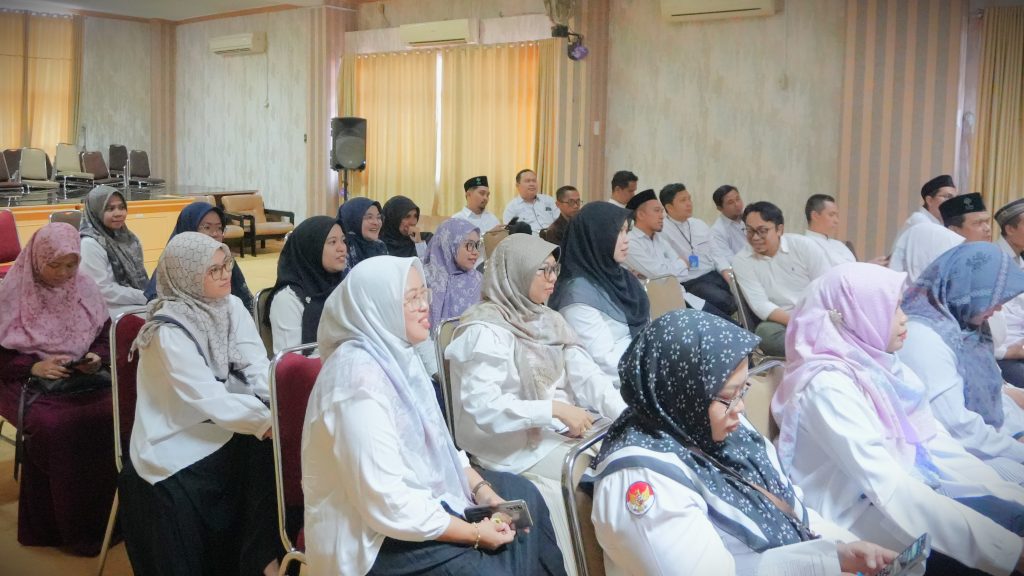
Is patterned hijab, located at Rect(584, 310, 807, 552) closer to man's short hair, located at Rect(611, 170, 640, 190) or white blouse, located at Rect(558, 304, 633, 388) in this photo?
white blouse, located at Rect(558, 304, 633, 388)

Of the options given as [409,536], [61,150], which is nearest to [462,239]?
[409,536]

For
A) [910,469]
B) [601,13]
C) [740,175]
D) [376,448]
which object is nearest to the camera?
[376,448]

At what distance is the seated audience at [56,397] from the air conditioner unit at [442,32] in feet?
22.9

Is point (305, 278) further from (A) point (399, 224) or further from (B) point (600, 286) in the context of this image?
(A) point (399, 224)

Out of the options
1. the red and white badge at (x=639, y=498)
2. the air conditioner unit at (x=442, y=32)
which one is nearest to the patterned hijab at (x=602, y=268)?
the red and white badge at (x=639, y=498)

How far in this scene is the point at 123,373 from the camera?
274 cm

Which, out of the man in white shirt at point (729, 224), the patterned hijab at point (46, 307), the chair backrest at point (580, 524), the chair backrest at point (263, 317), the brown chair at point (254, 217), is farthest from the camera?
the brown chair at point (254, 217)

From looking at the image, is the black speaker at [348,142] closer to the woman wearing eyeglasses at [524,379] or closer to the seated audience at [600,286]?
the seated audience at [600,286]

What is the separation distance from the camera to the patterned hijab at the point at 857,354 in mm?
2131

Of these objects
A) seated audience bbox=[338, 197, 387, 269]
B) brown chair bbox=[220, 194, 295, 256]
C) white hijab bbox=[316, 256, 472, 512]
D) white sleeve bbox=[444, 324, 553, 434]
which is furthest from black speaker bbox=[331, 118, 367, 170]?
white hijab bbox=[316, 256, 472, 512]

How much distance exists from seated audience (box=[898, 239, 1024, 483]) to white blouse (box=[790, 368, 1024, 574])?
0.36 meters

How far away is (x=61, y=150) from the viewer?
1234 cm

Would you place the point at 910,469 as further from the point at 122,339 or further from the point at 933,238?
the point at 933,238

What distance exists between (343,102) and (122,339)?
8.92m
